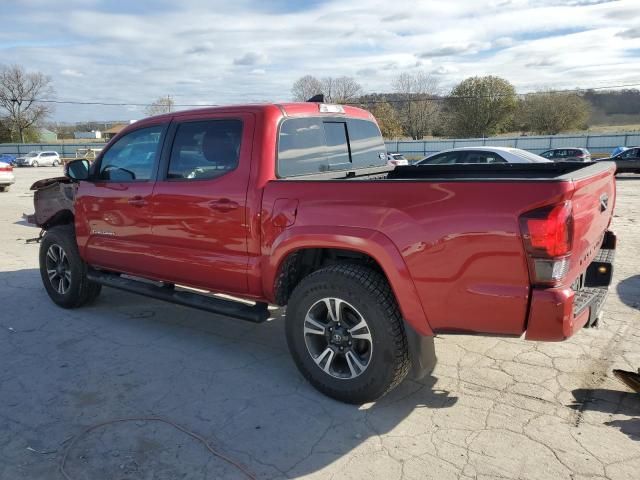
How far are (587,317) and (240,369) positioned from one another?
2.53 m

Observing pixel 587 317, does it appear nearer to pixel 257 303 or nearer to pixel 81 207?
pixel 257 303

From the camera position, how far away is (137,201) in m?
4.64

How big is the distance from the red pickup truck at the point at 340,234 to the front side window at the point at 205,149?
13mm

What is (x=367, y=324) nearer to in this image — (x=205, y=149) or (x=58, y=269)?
(x=205, y=149)

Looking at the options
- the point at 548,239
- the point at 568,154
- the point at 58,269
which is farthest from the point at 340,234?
the point at 568,154

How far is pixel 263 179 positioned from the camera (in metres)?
3.75

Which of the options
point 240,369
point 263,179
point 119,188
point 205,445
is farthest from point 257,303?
point 119,188

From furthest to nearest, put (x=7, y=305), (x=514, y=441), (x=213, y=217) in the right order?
(x=7, y=305), (x=213, y=217), (x=514, y=441)

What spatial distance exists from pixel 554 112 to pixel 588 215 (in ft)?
198

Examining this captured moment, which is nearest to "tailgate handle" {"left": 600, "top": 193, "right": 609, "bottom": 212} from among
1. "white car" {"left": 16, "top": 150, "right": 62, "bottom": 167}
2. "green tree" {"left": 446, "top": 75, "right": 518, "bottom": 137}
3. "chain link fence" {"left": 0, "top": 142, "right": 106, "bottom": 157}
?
"white car" {"left": 16, "top": 150, "right": 62, "bottom": 167}

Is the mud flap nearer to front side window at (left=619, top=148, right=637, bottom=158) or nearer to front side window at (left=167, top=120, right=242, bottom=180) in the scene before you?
front side window at (left=167, top=120, right=242, bottom=180)

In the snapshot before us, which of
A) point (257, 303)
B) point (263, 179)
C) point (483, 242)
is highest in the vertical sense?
point (263, 179)

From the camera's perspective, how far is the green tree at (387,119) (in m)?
58.1

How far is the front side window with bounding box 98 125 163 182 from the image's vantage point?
461cm
